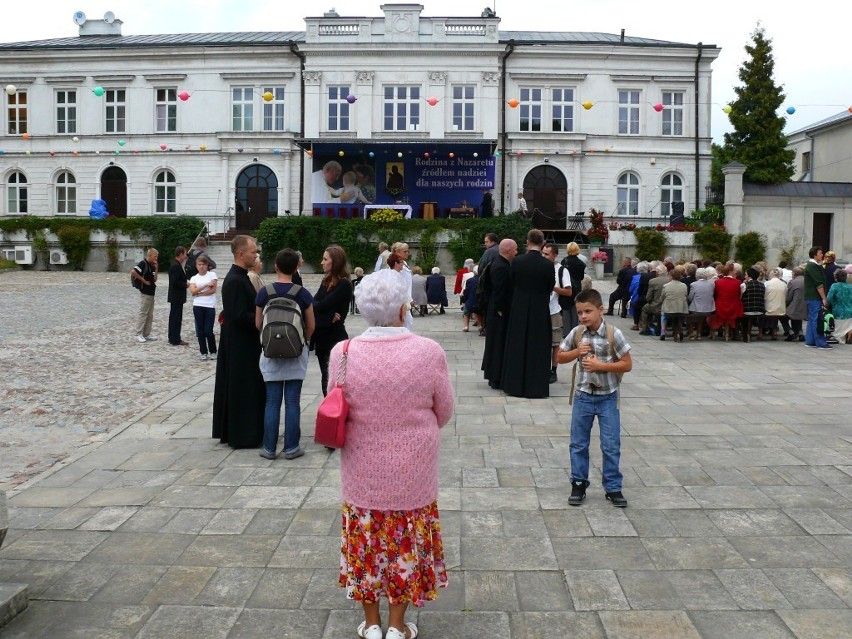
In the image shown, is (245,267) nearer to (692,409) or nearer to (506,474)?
(506,474)

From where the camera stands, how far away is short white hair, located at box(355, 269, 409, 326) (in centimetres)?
401

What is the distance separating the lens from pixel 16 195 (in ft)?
136

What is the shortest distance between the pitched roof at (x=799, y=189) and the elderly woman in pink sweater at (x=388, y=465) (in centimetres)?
3285

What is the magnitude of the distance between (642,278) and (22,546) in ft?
50.1

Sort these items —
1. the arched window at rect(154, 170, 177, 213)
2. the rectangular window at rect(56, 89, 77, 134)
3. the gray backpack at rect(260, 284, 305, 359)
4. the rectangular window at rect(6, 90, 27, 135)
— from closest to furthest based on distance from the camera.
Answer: the gray backpack at rect(260, 284, 305, 359) → the arched window at rect(154, 170, 177, 213) → the rectangular window at rect(56, 89, 77, 134) → the rectangular window at rect(6, 90, 27, 135)

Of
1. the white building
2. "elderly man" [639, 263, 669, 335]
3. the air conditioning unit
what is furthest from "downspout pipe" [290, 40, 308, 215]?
"elderly man" [639, 263, 669, 335]

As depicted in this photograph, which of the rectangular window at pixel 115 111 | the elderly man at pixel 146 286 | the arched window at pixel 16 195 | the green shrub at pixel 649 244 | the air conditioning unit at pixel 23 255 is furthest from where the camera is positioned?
the arched window at pixel 16 195

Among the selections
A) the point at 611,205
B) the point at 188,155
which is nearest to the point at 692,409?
the point at 611,205

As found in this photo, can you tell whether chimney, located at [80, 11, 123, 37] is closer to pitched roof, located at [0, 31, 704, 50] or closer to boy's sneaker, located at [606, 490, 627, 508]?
pitched roof, located at [0, 31, 704, 50]

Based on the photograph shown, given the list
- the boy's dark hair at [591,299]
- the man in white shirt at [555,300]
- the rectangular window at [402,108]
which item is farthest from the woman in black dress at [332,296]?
the rectangular window at [402,108]

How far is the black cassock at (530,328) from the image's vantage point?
34.0ft

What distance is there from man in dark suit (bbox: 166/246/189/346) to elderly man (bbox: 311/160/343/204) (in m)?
22.7

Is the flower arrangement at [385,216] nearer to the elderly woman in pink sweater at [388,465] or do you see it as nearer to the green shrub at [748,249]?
the green shrub at [748,249]

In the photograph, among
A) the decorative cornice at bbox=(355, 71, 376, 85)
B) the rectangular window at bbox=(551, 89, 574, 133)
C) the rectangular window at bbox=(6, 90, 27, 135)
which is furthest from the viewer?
the rectangular window at bbox=(6, 90, 27, 135)
